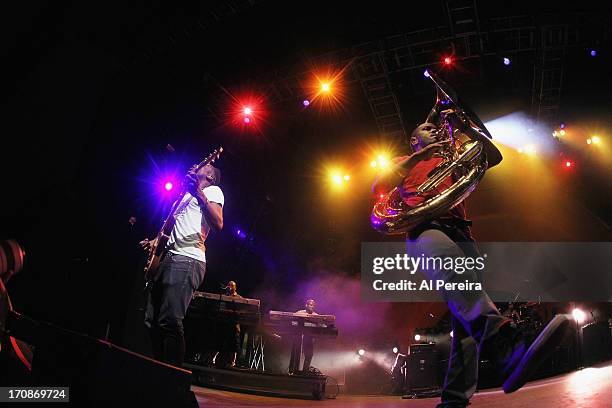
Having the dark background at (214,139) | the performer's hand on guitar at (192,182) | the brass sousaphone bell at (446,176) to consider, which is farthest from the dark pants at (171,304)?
the brass sousaphone bell at (446,176)

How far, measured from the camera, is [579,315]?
8.42 meters

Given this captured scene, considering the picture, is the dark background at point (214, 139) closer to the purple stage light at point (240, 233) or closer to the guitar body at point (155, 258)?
the purple stage light at point (240, 233)

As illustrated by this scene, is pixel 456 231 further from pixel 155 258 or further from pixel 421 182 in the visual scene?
pixel 155 258

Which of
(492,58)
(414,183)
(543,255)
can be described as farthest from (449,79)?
(414,183)

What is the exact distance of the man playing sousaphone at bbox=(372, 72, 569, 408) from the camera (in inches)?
85.3

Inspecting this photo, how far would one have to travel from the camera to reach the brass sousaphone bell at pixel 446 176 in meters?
2.81

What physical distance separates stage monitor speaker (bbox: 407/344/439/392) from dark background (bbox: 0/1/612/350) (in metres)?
5.25

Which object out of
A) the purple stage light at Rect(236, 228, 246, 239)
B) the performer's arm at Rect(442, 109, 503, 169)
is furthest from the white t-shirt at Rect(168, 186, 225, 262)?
the purple stage light at Rect(236, 228, 246, 239)

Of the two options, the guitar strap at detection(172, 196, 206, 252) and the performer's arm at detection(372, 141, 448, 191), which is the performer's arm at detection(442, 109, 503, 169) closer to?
the performer's arm at detection(372, 141, 448, 191)

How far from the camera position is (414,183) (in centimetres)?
307

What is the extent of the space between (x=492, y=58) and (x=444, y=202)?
8376 millimetres

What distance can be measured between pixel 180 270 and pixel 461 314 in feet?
7.00

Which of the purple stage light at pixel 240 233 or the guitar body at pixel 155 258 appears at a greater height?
the purple stage light at pixel 240 233

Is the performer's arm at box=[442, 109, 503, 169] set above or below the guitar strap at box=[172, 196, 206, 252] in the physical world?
above
